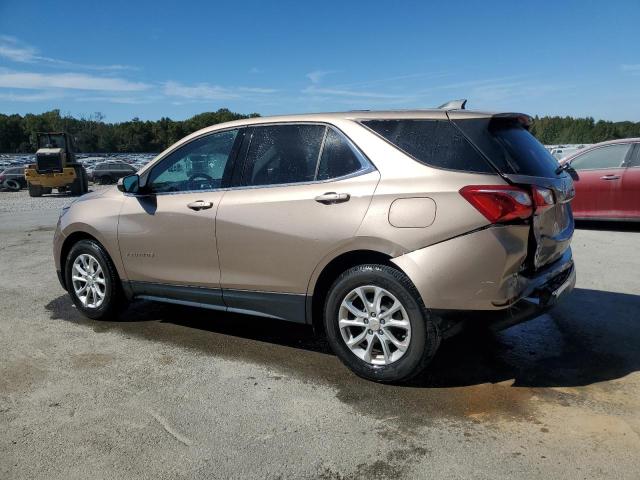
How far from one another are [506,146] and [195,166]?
244 centimetres

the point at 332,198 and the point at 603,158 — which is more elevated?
the point at 603,158

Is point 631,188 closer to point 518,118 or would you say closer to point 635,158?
point 635,158

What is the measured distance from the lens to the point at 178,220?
4.42 metres

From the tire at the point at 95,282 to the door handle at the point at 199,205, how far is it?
46.8 inches

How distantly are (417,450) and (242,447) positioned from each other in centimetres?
91

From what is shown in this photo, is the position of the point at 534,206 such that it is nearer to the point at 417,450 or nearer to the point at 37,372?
the point at 417,450

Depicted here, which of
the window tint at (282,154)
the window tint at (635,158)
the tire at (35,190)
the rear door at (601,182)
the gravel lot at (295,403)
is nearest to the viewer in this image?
the gravel lot at (295,403)

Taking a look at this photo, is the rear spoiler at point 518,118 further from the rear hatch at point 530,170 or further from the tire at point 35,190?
the tire at point 35,190

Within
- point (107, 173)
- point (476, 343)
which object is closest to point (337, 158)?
point (476, 343)

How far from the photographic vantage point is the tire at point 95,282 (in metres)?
4.96

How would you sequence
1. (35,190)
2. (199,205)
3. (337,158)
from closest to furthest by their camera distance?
(337,158) < (199,205) < (35,190)

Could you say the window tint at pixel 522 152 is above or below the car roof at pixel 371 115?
below

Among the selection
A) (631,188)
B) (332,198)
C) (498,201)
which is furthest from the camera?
(631,188)

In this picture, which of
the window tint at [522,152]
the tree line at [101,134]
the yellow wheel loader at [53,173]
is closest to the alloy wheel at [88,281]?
the window tint at [522,152]
